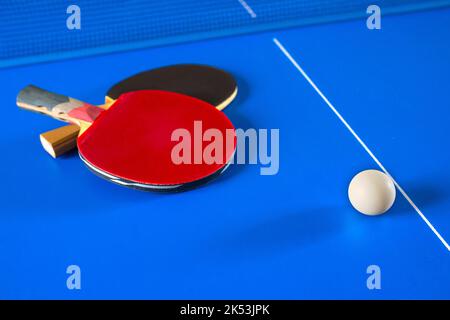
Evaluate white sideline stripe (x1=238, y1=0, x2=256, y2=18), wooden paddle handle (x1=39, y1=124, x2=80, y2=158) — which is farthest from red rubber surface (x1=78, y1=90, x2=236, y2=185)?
white sideline stripe (x1=238, y1=0, x2=256, y2=18)

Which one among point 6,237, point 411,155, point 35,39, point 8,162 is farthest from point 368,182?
point 35,39

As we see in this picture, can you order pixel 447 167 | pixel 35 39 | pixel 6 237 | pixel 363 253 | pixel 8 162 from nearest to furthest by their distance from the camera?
pixel 363 253 → pixel 6 237 → pixel 447 167 → pixel 8 162 → pixel 35 39

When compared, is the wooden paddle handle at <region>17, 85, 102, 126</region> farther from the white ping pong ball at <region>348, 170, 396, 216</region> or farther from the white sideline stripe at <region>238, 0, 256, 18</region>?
the white sideline stripe at <region>238, 0, 256, 18</region>

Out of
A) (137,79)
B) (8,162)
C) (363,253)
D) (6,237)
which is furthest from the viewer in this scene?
(137,79)

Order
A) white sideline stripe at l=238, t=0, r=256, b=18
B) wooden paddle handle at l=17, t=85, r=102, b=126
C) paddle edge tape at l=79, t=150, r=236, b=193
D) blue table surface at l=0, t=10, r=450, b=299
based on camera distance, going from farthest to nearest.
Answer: white sideline stripe at l=238, t=0, r=256, b=18, wooden paddle handle at l=17, t=85, r=102, b=126, paddle edge tape at l=79, t=150, r=236, b=193, blue table surface at l=0, t=10, r=450, b=299

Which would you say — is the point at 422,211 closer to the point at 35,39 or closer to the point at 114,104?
the point at 114,104

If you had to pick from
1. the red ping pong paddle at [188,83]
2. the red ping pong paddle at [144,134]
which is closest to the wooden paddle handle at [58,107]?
the red ping pong paddle at [144,134]

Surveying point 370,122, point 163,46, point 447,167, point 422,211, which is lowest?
point 422,211

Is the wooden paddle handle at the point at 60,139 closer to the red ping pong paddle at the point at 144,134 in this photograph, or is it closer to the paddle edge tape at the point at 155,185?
the red ping pong paddle at the point at 144,134
